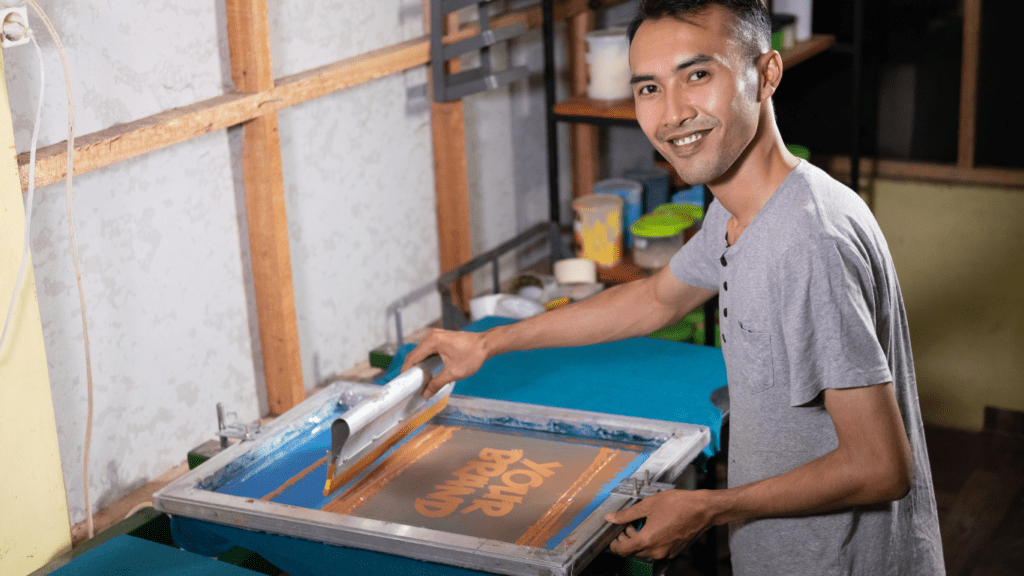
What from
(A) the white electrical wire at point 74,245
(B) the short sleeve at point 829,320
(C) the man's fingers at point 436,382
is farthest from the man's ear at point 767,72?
(A) the white electrical wire at point 74,245

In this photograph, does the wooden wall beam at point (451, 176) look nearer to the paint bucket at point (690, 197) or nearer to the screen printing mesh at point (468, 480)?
the paint bucket at point (690, 197)

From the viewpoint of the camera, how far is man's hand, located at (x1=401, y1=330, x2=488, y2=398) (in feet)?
5.12

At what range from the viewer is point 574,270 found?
266 centimetres

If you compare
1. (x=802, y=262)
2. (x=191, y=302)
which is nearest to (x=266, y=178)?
(x=191, y=302)

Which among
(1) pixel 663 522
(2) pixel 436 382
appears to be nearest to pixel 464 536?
(1) pixel 663 522

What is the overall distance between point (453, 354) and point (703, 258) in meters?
0.40

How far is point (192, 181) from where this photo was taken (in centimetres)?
202

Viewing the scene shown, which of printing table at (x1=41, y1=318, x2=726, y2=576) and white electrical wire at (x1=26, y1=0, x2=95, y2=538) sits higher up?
white electrical wire at (x1=26, y1=0, x2=95, y2=538)

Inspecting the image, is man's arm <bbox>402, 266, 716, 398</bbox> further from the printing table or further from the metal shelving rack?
the metal shelving rack

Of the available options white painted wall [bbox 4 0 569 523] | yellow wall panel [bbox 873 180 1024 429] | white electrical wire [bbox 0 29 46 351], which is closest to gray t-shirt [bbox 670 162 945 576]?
white electrical wire [bbox 0 29 46 351]

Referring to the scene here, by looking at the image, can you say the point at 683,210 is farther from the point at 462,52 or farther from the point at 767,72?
the point at 767,72

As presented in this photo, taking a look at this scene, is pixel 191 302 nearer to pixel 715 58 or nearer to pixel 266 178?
pixel 266 178

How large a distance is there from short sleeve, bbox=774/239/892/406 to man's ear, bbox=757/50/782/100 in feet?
0.73

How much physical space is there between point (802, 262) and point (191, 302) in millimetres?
1330
